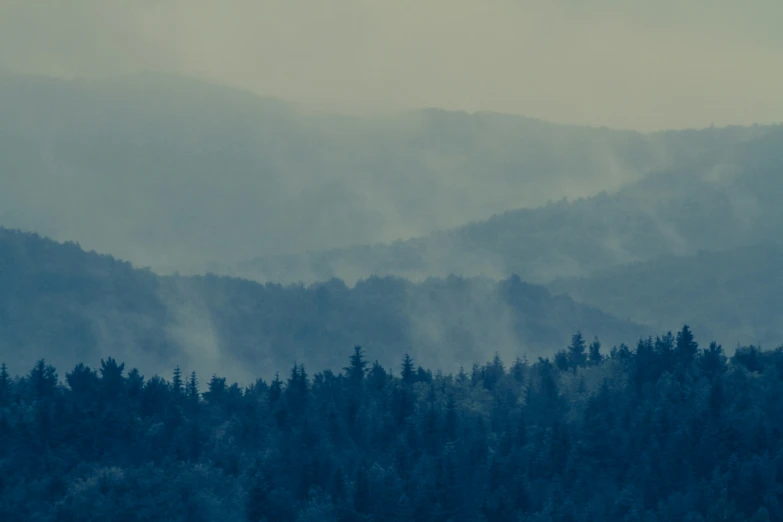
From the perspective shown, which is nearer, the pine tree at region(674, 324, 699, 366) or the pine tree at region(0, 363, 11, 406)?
the pine tree at region(0, 363, 11, 406)

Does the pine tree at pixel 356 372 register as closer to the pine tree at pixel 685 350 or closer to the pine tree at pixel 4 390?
the pine tree at pixel 685 350

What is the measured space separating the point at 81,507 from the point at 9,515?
782cm

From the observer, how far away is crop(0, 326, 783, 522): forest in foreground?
107m

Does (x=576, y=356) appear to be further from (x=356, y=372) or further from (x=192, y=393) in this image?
(x=192, y=393)

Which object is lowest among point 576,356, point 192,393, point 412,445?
point 412,445

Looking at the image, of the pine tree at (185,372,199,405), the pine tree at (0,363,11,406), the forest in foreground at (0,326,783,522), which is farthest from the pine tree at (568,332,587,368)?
the pine tree at (0,363,11,406)

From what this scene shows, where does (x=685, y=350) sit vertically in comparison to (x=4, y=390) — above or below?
above

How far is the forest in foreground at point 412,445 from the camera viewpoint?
107062 mm

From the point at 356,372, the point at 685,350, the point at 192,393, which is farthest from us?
the point at 356,372

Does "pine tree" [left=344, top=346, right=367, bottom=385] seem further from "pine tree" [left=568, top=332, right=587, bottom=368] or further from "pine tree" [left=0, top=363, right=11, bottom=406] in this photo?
"pine tree" [left=0, top=363, right=11, bottom=406]

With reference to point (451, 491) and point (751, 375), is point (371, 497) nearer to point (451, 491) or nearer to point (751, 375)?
point (451, 491)

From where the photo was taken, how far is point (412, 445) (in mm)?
127562

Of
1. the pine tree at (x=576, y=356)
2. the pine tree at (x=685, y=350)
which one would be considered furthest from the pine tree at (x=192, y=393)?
the pine tree at (x=685, y=350)

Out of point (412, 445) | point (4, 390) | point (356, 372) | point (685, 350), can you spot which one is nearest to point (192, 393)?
point (356, 372)
